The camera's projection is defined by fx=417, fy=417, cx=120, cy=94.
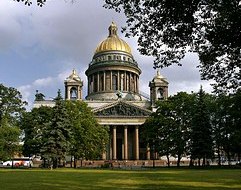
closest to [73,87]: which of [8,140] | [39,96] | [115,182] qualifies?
[39,96]

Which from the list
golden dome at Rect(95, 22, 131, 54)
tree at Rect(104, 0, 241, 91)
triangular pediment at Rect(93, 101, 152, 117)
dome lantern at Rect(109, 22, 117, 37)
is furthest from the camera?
dome lantern at Rect(109, 22, 117, 37)

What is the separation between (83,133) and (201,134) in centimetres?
1480

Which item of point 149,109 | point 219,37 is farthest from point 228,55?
point 149,109

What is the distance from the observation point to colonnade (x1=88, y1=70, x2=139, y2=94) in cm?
9300

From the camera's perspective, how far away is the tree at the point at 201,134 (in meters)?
49.6

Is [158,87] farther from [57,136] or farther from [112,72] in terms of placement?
[57,136]

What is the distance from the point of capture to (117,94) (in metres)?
84.2

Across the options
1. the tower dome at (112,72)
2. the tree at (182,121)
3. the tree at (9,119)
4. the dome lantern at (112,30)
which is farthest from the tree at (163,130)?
the dome lantern at (112,30)

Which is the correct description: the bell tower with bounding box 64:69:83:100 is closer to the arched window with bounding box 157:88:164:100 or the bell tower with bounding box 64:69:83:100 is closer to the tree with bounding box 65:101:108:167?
the arched window with bounding box 157:88:164:100

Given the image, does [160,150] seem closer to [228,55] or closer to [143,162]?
[143,162]

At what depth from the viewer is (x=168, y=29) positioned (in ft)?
42.7

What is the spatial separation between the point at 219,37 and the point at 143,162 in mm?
59626

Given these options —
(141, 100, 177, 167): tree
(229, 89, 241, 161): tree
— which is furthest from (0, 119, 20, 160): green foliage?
(229, 89, 241, 161): tree

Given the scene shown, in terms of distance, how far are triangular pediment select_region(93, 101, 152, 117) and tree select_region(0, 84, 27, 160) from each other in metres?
28.7
